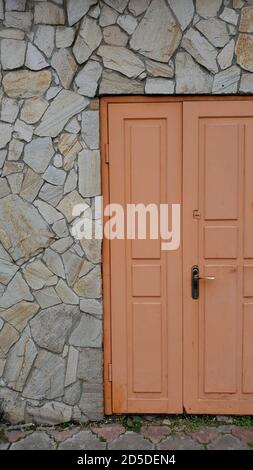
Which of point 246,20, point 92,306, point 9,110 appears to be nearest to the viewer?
point 246,20

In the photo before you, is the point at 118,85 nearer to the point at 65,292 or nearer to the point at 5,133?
the point at 5,133

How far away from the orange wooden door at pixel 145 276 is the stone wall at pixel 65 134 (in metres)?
0.15

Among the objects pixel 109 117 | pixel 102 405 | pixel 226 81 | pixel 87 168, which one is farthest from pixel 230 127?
pixel 102 405

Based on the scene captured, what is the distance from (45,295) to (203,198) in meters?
1.40

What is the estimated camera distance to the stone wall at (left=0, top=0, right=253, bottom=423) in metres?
3.08

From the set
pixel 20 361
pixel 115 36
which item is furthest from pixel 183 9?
pixel 20 361

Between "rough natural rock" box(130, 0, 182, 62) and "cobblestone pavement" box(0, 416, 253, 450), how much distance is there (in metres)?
2.73

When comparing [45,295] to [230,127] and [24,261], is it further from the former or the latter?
[230,127]

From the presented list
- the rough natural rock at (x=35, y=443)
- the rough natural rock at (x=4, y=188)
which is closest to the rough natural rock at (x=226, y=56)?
the rough natural rock at (x=4, y=188)

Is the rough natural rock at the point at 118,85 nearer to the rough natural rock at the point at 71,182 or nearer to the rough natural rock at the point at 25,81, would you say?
the rough natural rock at the point at 25,81

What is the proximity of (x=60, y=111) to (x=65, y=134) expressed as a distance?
0.55 feet

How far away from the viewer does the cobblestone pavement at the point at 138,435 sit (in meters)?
3.10

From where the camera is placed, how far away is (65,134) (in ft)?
10.4

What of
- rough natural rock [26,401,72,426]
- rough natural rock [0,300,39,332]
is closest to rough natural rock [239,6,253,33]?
rough natural rock [0,300,39,332]
